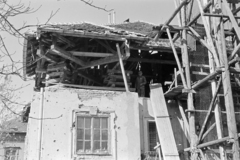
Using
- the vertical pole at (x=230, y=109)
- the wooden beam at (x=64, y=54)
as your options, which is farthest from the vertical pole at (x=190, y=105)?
the wooden beam at (x=64, y=54)

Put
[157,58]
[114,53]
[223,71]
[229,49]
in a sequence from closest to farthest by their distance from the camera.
Answer: [223,71], [114,53], [229,49], [157,58]

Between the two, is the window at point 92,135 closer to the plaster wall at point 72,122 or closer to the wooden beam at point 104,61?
the plaster wall at point 72,122

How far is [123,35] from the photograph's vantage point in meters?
12.2

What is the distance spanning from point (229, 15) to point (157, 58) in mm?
5295

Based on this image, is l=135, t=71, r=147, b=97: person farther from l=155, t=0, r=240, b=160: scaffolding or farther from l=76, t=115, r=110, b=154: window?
l=76, t=115, r=110, b=154: window

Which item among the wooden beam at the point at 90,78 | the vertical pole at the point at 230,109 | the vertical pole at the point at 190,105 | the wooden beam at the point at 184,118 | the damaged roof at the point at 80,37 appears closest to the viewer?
the vertical pole at the point at 230,109

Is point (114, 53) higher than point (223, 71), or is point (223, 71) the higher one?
point (114, 53)

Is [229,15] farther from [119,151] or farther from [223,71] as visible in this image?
[119,151]

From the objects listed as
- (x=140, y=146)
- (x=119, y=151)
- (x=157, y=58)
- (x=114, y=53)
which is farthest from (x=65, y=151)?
(x=157, y=58)

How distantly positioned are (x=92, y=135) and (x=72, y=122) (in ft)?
2.59

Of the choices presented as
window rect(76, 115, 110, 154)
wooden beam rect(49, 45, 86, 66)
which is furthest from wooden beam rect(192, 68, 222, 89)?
wooden beam rect(49, 45, 86, 66)

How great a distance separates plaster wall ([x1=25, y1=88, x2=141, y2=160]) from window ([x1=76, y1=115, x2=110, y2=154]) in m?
0.18

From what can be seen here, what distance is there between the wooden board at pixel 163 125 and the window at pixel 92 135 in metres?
1.88

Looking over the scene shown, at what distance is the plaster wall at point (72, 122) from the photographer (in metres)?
11.1
